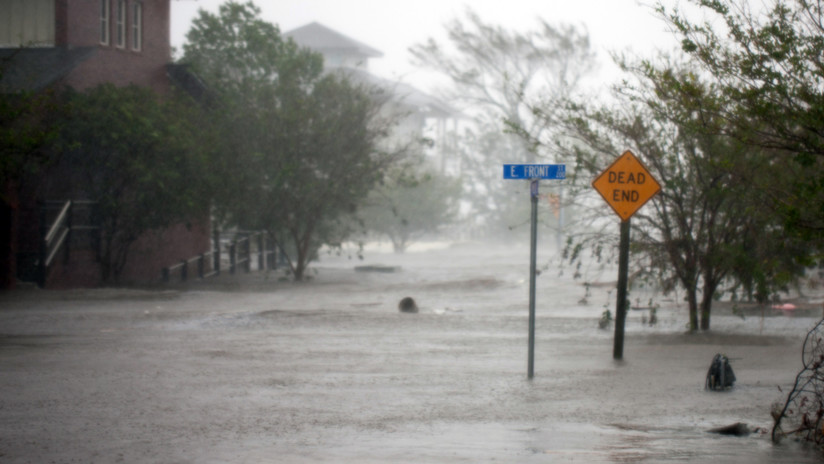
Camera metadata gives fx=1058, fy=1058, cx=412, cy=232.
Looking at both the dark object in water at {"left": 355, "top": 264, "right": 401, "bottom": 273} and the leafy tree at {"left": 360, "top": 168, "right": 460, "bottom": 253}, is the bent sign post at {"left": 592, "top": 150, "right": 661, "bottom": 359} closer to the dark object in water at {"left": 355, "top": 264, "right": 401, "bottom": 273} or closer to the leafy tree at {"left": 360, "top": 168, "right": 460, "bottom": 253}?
the dark object in water at {"left": 355, "top": 264, "right": 401, "bottom": 273}

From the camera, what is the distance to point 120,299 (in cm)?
2300

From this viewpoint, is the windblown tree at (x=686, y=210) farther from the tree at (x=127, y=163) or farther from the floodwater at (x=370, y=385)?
the tree at (x=127, y=163)

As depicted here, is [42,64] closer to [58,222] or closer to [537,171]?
[58,222]

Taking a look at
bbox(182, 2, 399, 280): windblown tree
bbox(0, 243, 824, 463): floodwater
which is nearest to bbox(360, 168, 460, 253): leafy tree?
bbox(182, 2, 399, 280): windblown tree

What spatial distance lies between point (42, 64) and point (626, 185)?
19.2 m

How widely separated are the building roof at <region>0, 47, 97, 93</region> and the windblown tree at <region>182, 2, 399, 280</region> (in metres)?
4.59

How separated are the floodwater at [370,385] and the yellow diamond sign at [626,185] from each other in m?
2.05

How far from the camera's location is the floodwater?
8.02 meters

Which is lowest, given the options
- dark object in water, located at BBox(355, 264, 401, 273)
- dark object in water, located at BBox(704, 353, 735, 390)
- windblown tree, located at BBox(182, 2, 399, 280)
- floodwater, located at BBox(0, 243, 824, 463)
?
floodwater, located at BBox(0, 243, 824, 463)

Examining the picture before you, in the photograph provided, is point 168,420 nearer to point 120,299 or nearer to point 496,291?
point 120,299

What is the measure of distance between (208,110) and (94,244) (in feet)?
22.5

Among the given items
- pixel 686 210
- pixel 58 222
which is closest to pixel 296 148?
pixel 58 222

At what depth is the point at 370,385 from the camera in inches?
445

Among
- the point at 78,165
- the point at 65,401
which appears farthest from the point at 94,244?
the point at 65,401
